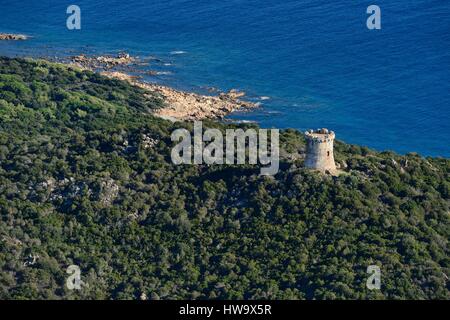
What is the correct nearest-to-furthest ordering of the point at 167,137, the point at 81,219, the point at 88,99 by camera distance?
the point at 81,219 → the point at 167,137 → the point at 88,99

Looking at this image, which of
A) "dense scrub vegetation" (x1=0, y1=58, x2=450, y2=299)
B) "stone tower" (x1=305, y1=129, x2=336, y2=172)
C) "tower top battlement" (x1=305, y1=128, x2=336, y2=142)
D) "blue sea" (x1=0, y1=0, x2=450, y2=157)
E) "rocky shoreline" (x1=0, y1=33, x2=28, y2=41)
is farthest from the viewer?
"rocky shoreline" (x1=0, y1=33, x2=28, y2=41)

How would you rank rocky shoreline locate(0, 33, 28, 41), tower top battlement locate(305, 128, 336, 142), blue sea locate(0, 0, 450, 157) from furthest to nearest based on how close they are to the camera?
1. rocky shoreline locate(0, 33, 28, 41)
2. blue sea locate(0, 0, 450, 157)
3. tower top battlement locate(305, 128, 336, 142)

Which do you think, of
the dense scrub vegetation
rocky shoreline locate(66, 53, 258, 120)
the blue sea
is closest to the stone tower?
the dense scrub vegetation

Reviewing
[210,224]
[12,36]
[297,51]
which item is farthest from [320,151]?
[12,36]

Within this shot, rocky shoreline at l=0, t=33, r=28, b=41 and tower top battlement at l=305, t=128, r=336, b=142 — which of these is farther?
rocky shoreline at l=0, t=33, r=28, b=41

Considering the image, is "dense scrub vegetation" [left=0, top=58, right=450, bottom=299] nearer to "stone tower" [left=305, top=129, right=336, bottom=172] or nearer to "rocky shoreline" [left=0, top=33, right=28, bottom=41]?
"stone tower" [left=305, top=129, right=336, bottom=172]

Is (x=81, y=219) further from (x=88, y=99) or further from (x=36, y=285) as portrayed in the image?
(x=88, y=99)

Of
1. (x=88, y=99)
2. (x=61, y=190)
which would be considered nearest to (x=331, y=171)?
(x=61, y=190)

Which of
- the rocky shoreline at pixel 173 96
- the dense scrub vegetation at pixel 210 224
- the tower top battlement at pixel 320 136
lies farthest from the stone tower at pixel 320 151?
the rocky shoreline at pixel 173 96
